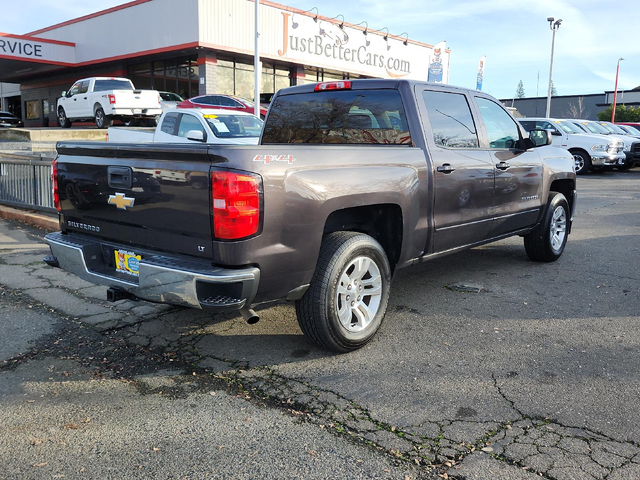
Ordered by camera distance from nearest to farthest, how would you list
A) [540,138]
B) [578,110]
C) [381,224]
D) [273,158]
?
[273,158] → [381,224] → [540,138] → [578,110]

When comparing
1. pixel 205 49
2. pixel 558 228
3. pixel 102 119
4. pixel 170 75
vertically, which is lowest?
pixel 558 228

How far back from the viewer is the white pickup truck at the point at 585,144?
18406 millimetres

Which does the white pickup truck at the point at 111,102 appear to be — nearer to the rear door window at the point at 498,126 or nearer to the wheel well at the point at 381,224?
the rear door window at the point at 498,126

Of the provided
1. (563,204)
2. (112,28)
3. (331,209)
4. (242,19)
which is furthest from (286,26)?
(331,209)

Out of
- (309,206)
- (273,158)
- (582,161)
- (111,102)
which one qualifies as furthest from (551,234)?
(111,102)

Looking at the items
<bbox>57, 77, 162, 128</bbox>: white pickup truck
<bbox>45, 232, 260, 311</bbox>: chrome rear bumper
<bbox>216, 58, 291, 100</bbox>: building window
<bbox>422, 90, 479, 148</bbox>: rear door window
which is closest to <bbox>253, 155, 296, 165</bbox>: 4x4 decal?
<bbox>45, 232, 260, 311</bbox>: chrome rear bumper

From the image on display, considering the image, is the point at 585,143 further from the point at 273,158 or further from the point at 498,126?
the point at 273,158

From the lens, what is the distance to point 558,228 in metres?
6.91

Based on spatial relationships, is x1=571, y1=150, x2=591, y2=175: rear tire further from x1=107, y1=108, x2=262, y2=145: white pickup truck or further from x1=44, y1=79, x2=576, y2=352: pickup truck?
x1=44, y1=79, x2=576, y2=352: pickup truck

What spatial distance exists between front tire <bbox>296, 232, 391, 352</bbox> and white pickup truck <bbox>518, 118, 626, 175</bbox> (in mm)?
15860

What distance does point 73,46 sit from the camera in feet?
107

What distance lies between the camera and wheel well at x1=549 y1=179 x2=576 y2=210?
7.04 meters

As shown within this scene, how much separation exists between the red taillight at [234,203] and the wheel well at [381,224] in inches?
40.5

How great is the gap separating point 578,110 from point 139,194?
62414mm
